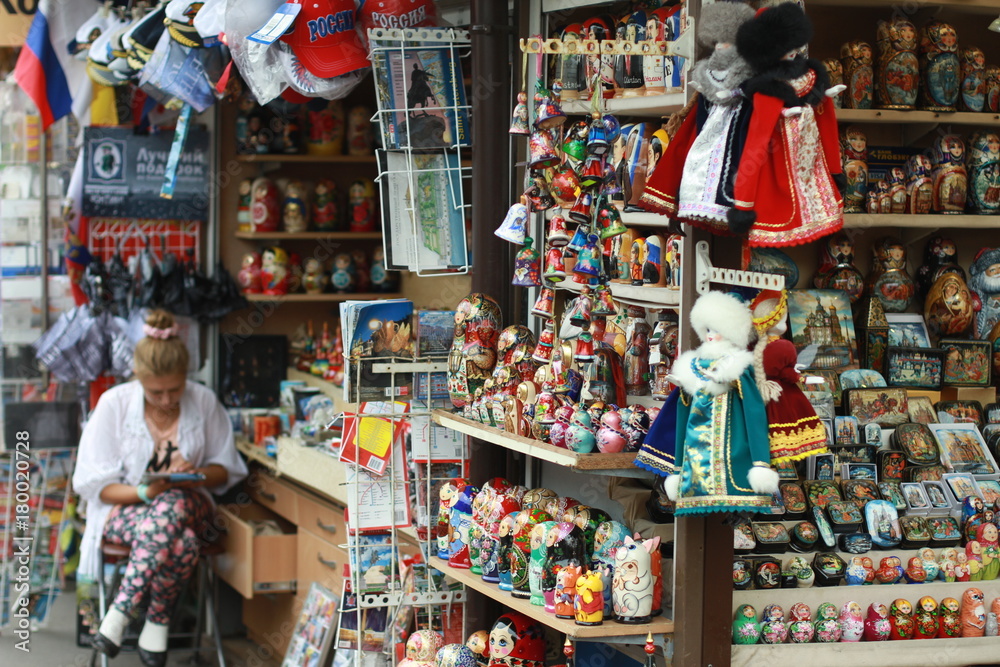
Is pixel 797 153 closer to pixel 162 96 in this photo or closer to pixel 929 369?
pixel 929 369

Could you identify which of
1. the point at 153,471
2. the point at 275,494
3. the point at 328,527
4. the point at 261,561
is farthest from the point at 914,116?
the point at 153,471

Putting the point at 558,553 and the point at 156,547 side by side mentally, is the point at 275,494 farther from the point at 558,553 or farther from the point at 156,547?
the point at 558,553

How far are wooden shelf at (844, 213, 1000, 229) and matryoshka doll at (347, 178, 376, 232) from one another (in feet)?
9.50

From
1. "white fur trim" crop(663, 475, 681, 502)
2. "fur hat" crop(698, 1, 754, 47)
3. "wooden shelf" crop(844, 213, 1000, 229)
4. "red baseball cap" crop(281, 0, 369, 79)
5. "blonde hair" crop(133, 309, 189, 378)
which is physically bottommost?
"white fur trim" crop(663, 475, 681, 502)

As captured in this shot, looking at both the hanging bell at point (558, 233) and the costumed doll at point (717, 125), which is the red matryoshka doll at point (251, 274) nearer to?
the hanging bell at point (558, 233)

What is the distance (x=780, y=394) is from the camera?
2.34 meters

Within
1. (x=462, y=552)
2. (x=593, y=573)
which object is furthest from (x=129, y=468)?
(x=593, y=573)

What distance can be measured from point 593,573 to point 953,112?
1.57m

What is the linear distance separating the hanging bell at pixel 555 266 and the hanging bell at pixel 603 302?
14cm

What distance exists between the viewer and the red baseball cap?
3.56 m

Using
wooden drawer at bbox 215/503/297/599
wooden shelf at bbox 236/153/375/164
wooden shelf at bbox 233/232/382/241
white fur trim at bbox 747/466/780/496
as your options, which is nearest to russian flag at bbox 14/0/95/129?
wooden shelf at bbox 236/153/375/164

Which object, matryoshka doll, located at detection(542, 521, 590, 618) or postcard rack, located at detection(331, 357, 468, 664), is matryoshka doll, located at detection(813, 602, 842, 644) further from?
postcard rack, located at detection(331, 357, 468, 664)

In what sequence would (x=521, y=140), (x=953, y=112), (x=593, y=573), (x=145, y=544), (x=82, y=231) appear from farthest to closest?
1. (x=82, y=231)
2. (x=145, y=544)
3. (x=521, y=140)
4. (x=953, y=112)
5. (x=593, y=573)

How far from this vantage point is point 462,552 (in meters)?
3.21
